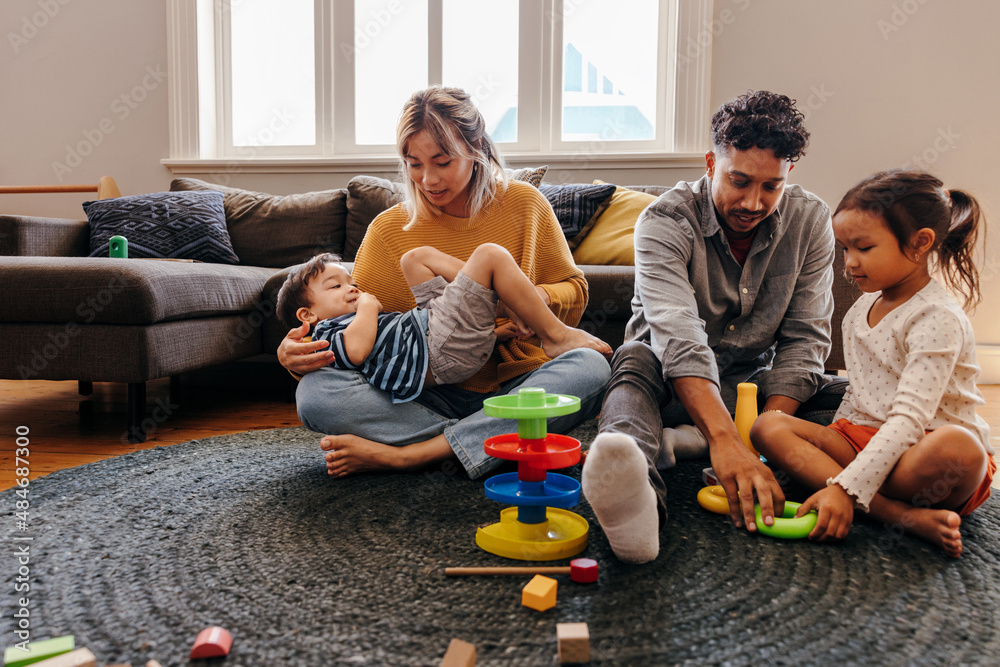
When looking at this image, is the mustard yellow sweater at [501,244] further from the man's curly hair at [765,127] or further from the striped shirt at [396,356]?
the man's curly hair at [765,127]

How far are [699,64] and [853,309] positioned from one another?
6.19 feet

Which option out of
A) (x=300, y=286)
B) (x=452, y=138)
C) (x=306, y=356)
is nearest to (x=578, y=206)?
(x=452, y=138)

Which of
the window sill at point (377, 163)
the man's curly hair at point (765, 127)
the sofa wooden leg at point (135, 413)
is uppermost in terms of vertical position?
the window sill at point (377, 163)

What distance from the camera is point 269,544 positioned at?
0.97 meters

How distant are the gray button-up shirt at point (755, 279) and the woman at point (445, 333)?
23cm

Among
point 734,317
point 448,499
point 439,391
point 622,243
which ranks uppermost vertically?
point 622,243

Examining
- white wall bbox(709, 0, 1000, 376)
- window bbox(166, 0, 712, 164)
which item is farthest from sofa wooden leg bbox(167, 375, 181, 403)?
white wall bbox(709, 0, 1000, 376)

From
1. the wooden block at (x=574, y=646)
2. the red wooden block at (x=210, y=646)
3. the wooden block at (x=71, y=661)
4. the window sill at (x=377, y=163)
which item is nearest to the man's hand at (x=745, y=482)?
the wooden block at (x=574, y=646)

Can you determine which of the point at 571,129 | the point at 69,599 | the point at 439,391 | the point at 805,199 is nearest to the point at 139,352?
the point at 439,391

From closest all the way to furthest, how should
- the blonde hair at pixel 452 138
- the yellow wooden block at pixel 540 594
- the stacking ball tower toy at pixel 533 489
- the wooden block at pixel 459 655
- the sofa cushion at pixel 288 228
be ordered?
the wooden block at pixel 459 655 → the yellow wooden block at pixel 540 594 → the stacking ball tower toy at pixel 533 489 → the blonde hair at pixel 452 138 → the sofa cushion at pixel 288 228

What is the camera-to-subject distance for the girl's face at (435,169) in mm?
1323

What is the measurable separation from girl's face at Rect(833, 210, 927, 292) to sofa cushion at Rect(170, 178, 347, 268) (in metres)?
1.86

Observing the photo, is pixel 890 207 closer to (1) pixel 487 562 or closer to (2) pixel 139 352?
(1) pixel 487 562

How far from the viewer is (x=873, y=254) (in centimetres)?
103
